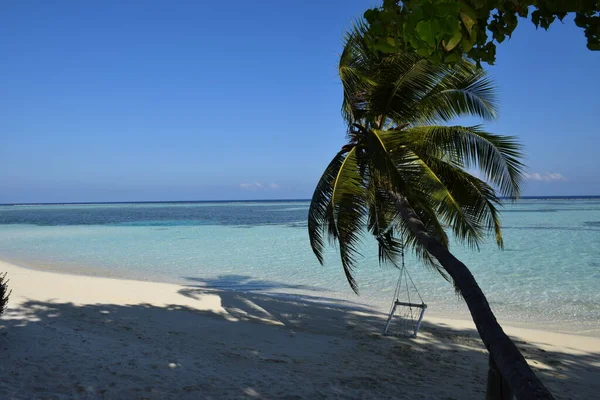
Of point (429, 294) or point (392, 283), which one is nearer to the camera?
point (429, 294)

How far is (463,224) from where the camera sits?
5.88m

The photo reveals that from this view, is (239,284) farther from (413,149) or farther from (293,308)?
(413,149)

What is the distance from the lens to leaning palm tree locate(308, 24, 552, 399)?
18.5 feet

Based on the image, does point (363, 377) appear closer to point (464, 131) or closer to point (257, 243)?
point (464, 131)

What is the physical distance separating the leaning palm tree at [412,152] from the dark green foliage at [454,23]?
335 cm

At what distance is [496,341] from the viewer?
294 cm

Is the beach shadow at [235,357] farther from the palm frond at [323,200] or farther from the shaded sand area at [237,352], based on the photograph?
the palm frond at [323,200]

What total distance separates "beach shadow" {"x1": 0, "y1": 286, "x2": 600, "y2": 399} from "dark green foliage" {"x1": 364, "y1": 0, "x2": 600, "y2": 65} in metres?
3.63

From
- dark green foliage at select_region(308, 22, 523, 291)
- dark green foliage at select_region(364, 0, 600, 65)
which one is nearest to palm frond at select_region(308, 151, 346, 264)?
dark green foliage at select_region(308, 22, 523, 291)

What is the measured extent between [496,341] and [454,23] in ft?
7.65

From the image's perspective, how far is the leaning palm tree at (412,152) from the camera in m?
5.63

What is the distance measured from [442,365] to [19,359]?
4815mm

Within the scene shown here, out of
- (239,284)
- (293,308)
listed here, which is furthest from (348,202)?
(239,284)

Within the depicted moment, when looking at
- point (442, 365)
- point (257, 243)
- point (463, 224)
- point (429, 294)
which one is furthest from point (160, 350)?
point (257, 243)
